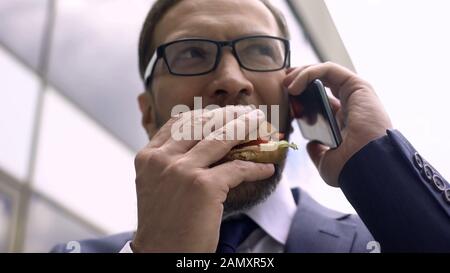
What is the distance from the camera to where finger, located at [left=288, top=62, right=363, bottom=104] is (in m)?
0.87

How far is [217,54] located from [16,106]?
1.00 metres

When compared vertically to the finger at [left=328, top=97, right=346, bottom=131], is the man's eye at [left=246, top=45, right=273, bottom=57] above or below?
above

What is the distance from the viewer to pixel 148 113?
1.11 meters

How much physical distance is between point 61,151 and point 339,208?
1.15m

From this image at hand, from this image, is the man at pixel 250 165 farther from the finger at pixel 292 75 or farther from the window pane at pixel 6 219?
the window pane at pixel 6 219

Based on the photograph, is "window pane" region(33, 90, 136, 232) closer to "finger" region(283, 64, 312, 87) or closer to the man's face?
the man's face

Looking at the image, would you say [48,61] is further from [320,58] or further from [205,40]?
[320,58]

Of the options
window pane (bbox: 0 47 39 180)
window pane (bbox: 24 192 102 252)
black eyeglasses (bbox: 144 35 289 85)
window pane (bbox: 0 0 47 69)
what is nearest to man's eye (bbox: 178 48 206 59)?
black eyeglasses (bbox: 144 35 289 85)

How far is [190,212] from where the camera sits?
0.58 meters

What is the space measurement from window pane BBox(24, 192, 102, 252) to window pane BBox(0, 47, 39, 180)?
0.26 meters

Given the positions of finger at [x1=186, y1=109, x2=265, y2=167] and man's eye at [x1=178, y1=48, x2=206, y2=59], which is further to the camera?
man's eye at [x1=178, y1=48, x2=206, y2=59]

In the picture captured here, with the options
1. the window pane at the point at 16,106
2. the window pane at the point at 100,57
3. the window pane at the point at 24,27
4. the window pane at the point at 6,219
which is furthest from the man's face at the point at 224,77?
the window pane at the point at 6,219

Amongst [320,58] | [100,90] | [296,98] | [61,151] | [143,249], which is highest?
[100,90]
